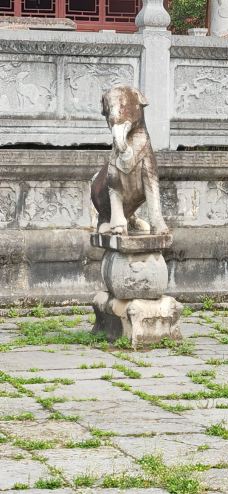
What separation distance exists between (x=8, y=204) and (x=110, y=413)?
219 inches

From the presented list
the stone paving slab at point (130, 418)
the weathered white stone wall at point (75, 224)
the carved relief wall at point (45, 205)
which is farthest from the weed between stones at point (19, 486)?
the carved relief wall at point (45, 205)

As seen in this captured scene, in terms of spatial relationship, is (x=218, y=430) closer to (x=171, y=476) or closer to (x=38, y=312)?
(x=171, y=476)

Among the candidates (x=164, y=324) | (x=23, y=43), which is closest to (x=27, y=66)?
(x=23, y=43)

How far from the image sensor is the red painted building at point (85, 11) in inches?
902

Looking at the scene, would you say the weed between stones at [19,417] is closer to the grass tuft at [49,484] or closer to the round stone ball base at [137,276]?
the grass tuft at [49,484]

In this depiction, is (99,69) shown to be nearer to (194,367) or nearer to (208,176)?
(208,176)

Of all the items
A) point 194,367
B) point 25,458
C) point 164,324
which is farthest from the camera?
point 164,324

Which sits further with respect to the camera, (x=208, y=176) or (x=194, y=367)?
(x=208, y=176)

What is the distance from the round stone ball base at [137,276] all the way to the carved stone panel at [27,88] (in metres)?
3.14

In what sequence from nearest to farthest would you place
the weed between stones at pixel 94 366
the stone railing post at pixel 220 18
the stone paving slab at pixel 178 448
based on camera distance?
1. the stone paving slab at pixel 178 448
2. the weed between stones at pixel 94 366
3. the stone railing post at pixel 220 18

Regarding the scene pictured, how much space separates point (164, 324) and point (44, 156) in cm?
315

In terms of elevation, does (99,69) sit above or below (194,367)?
above

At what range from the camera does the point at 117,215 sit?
10.0 m

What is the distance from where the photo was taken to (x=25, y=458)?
6.26m
